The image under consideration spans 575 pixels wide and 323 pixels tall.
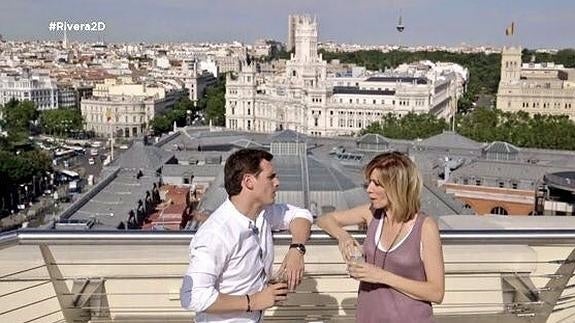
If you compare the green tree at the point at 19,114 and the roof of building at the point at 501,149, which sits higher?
the roof of building at the point at 501,149

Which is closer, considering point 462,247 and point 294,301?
point 294,301

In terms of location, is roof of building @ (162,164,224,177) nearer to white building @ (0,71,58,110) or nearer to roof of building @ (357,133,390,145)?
roof of building @ (357,133,390,145)

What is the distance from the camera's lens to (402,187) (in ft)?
6.51

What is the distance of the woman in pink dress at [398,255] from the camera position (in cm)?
194

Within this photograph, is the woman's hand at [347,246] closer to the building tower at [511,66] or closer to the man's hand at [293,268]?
the man's hand at [293,268]

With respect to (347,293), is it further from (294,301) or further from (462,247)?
(462,247)

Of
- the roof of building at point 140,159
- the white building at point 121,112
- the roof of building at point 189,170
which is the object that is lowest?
the white building at point 121,112

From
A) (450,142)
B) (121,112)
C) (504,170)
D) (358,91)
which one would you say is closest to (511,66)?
(358,91)

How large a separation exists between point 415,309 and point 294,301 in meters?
1.06

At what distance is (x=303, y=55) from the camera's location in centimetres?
4650

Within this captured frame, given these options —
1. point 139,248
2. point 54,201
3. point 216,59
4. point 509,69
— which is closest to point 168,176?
point 54,201

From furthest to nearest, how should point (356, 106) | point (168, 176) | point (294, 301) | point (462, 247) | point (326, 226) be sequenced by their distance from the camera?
point (356, 106) < point (168, 176) < point (462, 247) < point (294, 301) < point (326, 226)

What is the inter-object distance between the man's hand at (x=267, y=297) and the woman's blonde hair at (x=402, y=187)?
1.28ft

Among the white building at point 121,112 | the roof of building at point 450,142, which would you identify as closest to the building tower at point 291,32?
the white building at point 121,112
